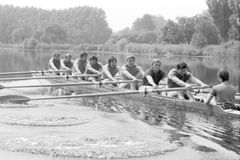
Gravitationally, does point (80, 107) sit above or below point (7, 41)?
below

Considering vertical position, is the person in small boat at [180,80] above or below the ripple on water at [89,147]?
above

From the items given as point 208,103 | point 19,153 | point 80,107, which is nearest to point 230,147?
point 208,103

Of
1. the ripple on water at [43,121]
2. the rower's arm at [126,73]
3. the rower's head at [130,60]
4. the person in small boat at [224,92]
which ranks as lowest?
the ripple on water at [43,121]

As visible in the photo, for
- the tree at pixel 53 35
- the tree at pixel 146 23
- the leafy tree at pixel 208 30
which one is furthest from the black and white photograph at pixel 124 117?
the tree at pixel 146 23

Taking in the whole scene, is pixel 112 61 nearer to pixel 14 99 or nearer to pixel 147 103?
pixel 147 103

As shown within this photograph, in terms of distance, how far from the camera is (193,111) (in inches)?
426

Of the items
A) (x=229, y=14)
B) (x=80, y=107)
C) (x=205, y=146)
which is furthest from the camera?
(x=229, y=14)

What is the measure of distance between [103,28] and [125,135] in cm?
12423

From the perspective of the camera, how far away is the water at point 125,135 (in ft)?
25.2

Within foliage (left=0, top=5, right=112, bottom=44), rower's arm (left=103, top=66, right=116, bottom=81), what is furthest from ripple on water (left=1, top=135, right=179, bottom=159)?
foliage (left=0, top=5, right=112, bottom=44)

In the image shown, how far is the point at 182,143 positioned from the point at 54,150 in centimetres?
267

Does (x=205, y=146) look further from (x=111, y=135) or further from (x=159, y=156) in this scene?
(x=111, y=135)

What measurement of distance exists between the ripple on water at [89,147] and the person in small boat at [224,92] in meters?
2.30

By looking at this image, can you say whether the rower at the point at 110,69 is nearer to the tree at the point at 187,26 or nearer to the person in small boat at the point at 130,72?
the person in small boat at the point at 130,72
